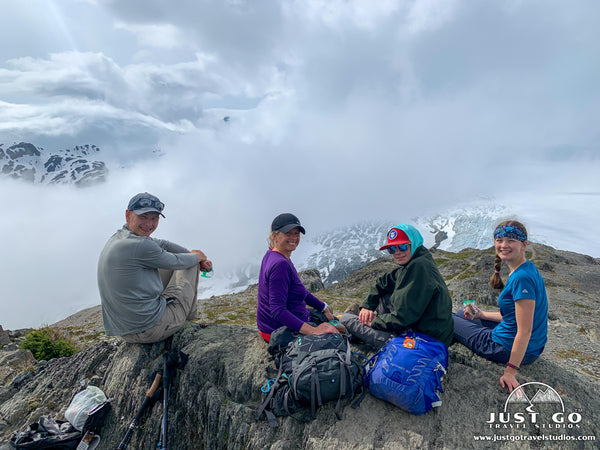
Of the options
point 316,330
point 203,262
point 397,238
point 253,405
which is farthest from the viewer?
point 203,262

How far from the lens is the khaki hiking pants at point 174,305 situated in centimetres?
759

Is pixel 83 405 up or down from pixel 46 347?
up

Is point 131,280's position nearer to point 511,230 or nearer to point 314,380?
point 314,380

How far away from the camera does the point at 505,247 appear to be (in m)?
5.68

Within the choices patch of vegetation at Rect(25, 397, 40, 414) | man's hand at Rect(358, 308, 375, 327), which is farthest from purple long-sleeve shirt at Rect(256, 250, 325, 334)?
patch of vegetation at Rect(25, 397, 40, 414)

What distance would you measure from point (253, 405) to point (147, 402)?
272 centimetres

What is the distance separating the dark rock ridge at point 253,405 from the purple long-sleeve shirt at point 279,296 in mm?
1000

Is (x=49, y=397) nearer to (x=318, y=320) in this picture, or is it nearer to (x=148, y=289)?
(x=148, y=289)

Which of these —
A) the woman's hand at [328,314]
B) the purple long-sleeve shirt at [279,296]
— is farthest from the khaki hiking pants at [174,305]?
the woman's hand at [328,314]

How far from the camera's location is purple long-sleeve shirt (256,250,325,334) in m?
6.54

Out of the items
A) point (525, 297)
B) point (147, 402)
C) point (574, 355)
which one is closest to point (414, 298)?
point (525, 297)

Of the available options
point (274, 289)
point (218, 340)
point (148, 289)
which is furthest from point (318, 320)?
point (148, 289)

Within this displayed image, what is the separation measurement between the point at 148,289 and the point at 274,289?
10.4ft

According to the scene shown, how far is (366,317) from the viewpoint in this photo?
23.0 ft
